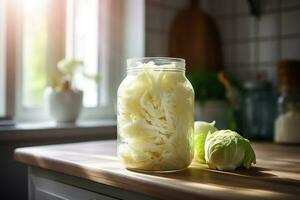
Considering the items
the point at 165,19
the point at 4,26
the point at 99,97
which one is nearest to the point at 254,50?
the point at 165,19

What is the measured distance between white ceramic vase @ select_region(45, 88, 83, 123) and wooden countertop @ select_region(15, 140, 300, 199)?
534 millimetres

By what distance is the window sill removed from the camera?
1312 millimetres

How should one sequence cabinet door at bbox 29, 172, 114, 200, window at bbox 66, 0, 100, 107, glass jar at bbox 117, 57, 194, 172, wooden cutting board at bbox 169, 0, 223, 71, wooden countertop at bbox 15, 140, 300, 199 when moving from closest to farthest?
1. wooden countertop at bbox 15, 140, 300, 199
2. glass jar at bbox 117, 57, 194, 172
3. cabinet door at bbox 29, 172, 114, 200
4. window at bbox 66, 0, 100, 107
5. wooden cutting board at bbox 169, 0, 223, 71

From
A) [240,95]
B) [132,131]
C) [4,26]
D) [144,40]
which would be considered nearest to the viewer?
[132,131]

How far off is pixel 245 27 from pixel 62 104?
0.89 meters

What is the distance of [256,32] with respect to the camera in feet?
5.82

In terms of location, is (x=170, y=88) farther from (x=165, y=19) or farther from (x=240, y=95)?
(x=165, y=19)

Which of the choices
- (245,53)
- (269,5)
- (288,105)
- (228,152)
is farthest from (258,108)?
(228,152)

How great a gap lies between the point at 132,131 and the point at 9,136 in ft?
2.36

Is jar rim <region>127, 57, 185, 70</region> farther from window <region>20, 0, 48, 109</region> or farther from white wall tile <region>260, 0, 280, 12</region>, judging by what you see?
white wall tile <region>260, 0, 280, 12</region>

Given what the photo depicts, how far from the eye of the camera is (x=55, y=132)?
1404 mm

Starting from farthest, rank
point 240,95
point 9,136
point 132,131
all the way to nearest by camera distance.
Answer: point 240,95, point 9,136, point 132,131

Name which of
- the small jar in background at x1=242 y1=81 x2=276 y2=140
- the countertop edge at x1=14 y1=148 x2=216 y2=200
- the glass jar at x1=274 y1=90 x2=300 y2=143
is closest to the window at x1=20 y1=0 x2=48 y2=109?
the countertop edge at x1=14 y1=148 x2=216 y2=200

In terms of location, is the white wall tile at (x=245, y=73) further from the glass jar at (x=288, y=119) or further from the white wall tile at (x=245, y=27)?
the glass jar at (x=288, y=119)
